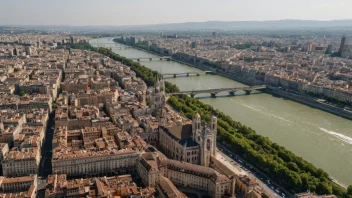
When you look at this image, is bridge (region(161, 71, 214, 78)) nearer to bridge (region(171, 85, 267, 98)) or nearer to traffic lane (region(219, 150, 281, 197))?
bridge (region(171, 85, 267, 98))

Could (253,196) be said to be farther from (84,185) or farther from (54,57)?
(54,57)

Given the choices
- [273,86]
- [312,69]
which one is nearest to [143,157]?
[273,86]

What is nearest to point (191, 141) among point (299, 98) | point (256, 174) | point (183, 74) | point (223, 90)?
point (256, 174)

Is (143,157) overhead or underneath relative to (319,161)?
overhead

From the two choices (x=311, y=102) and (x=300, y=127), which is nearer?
(x=300, y=127)

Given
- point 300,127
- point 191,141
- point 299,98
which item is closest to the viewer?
point 191,141

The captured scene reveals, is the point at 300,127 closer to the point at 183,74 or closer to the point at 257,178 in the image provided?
the point at 257,178

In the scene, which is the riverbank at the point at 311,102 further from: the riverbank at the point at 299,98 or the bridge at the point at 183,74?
the bridge at the point at 183,74

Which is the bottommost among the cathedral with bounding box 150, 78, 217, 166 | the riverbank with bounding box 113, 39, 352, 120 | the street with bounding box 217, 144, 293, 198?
the riverbank with bounding box 113, 39, 352, 120

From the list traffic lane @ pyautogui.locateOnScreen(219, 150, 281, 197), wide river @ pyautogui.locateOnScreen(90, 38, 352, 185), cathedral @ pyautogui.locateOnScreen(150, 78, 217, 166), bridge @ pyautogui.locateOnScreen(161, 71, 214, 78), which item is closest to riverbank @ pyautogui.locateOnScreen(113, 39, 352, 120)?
wide river @ pyautogui.locateOnScreen(90, 38, 352, 185)
